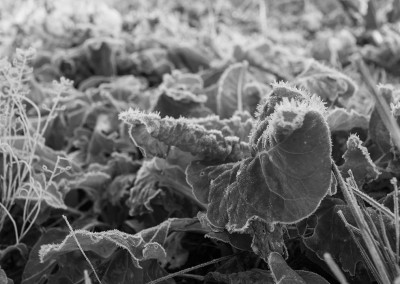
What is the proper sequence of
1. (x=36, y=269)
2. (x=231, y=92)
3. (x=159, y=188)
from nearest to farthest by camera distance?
(x=36, y=269)
(x=159, y=188)
(x=231, y=92)

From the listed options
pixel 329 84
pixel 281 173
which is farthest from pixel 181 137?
pixel 329 84

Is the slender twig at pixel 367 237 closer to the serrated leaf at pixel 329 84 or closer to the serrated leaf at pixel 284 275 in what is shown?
the serrated leaf at pixel 284 275

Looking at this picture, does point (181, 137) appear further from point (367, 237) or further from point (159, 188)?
point (367, 237)

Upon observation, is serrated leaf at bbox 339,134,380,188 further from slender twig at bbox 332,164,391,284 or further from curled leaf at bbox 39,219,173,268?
curled leaf at bbox 39,219,173,268

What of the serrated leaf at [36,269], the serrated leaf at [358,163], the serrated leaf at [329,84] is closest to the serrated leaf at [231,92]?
the serrated leaf at [329,84]

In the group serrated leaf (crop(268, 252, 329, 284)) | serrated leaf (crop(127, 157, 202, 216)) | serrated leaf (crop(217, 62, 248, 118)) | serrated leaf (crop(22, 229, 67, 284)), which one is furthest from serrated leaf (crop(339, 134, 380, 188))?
serrated leaf (crop(22, 229, 67, 284))

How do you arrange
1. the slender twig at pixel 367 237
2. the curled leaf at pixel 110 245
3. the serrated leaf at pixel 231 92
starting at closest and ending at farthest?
1. the slender twig at pixel 367 237
2. the curled leaf at pixel 110 245
3. the serrated leaf at pixel 231 92
